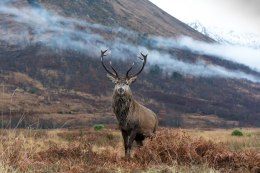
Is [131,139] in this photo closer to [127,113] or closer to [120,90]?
Answer: [127,113]

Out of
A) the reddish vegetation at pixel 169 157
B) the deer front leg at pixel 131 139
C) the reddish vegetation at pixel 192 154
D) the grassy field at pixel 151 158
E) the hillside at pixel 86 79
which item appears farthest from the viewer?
the hillside at pixel 86 79

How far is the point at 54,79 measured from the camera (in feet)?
438

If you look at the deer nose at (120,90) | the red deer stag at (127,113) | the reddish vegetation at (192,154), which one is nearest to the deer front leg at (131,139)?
the red deer stag at (127,113)

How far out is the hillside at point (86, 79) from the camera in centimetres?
10806

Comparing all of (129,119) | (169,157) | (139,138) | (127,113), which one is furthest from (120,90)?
(169,157)

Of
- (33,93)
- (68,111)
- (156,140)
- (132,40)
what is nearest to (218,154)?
(156,140)

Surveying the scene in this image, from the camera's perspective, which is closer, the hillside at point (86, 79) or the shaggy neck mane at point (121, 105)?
the shaggy neck mane at point (121, 105)

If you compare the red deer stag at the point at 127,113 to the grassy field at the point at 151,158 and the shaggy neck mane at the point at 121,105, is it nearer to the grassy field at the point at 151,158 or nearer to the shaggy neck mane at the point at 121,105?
the shaggy neck mane at the point at 121,105

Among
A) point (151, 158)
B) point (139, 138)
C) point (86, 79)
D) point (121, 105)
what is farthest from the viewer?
point (86, 79)

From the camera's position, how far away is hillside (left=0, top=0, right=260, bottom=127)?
4254 inches

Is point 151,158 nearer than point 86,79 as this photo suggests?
Yes

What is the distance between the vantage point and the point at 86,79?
140375 mm

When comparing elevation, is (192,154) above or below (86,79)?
above

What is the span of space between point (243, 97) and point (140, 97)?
57.5m
